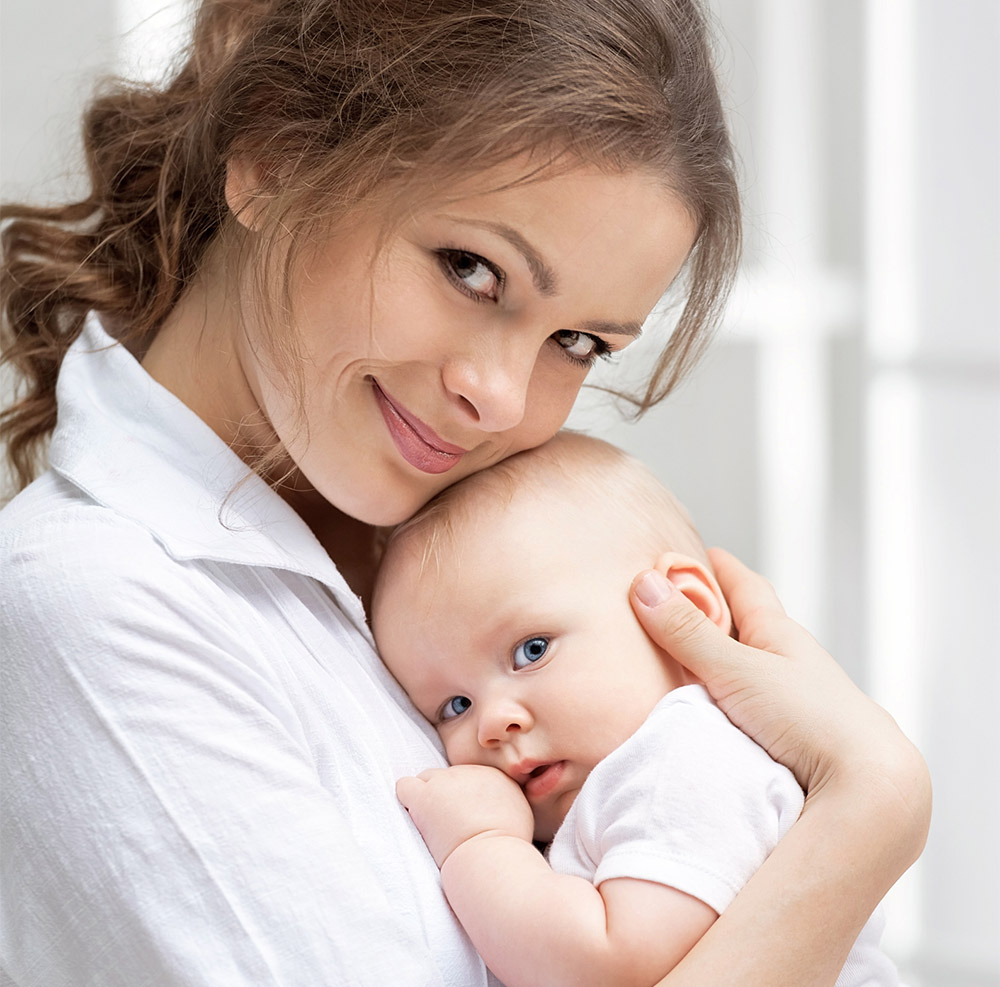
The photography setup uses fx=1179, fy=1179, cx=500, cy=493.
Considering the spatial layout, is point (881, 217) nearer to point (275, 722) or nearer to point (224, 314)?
point (224, 314)

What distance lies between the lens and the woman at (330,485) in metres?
0.83

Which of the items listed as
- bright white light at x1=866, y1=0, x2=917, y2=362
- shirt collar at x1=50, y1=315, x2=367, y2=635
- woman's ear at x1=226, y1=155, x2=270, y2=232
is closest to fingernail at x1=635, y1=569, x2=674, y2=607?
shirt collar at x1=50, y1=315, x2=367, y2=635

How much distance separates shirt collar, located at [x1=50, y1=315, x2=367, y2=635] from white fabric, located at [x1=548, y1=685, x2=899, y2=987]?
295 mm

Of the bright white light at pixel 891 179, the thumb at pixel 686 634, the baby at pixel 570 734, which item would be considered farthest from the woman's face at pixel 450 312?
the bright white light at pixel 891 179

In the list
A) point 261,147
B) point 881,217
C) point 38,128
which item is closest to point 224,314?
point 261,147

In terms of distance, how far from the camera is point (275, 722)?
0.90 meters

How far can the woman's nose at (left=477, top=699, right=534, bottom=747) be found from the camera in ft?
3.46

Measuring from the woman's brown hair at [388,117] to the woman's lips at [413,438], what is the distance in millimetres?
→ 165

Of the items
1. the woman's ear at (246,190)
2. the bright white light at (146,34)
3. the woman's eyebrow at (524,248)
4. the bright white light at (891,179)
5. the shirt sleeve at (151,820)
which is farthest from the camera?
the bright white light at (891,179)

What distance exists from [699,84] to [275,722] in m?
0.68

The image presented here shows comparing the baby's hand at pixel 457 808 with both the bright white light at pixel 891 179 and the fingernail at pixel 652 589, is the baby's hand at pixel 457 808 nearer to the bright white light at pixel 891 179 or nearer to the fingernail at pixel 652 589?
the fingernail at pixel 652 589

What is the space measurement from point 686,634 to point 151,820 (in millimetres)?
488

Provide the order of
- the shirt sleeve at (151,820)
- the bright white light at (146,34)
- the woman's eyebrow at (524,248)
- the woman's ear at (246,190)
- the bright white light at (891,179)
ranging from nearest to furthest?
the shirt sleeve at (151,820), the woman's eyebrow at (524,248), the woman's ear at (246,190), the bright white light at (146,34), the bright white light at (891,179)

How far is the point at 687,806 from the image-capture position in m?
0.92
